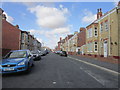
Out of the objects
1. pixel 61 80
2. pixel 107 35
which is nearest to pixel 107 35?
pixel 107 35

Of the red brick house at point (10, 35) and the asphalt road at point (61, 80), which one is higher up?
the red brick house at point (10, 35)

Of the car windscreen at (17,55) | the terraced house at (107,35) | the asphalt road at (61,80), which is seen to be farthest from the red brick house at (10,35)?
the asphalt road at (61,80)

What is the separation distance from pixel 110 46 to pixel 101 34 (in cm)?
394

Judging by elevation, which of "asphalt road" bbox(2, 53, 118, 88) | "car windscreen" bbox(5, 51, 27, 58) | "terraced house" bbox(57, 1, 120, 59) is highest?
"terraced house" bbox(57, 1, 120, 59)

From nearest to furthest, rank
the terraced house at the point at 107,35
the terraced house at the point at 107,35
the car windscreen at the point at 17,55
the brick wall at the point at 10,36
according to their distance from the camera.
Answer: the car windscreen at the point at 17,55
the terraced house at the point at 107,35
the terraced house at the point at 107,35
the brick wall at the point at 10,36

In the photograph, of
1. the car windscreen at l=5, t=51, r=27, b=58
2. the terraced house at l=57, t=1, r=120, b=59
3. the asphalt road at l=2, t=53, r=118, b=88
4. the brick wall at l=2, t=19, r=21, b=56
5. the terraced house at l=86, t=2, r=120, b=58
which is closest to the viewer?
the asphalt road at l=2, t=53, r=118, b=88

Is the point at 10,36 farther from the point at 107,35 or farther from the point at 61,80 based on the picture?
the point at 61,80

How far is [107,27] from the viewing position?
719 inches

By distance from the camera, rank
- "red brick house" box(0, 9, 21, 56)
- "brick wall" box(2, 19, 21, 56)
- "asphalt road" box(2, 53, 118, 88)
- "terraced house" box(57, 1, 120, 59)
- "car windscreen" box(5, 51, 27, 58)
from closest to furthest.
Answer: "asphalt road" box(2, 53, 118, 88)
"car windscreen" box(5, 51, 27, 58)
"terraced house" box(57, 1, 120, 59)
"brick wall" box(2, 19, 21, 56)
"red brick house" box(0, 9, 21, 56)

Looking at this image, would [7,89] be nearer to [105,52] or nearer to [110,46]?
[110,46]

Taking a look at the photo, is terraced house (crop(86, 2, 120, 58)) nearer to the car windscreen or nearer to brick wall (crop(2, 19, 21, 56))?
the car windscreen

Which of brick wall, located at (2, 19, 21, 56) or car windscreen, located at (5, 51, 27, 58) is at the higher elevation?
brick wall, located at (2, 19, 21, 56)

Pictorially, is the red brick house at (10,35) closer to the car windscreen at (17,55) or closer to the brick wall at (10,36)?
the brick wall at (10,36)

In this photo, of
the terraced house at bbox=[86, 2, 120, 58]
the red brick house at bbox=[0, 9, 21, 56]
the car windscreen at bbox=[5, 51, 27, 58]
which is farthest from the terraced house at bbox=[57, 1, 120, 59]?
the red brick house at bbox=[0, 9, 21, 56]
